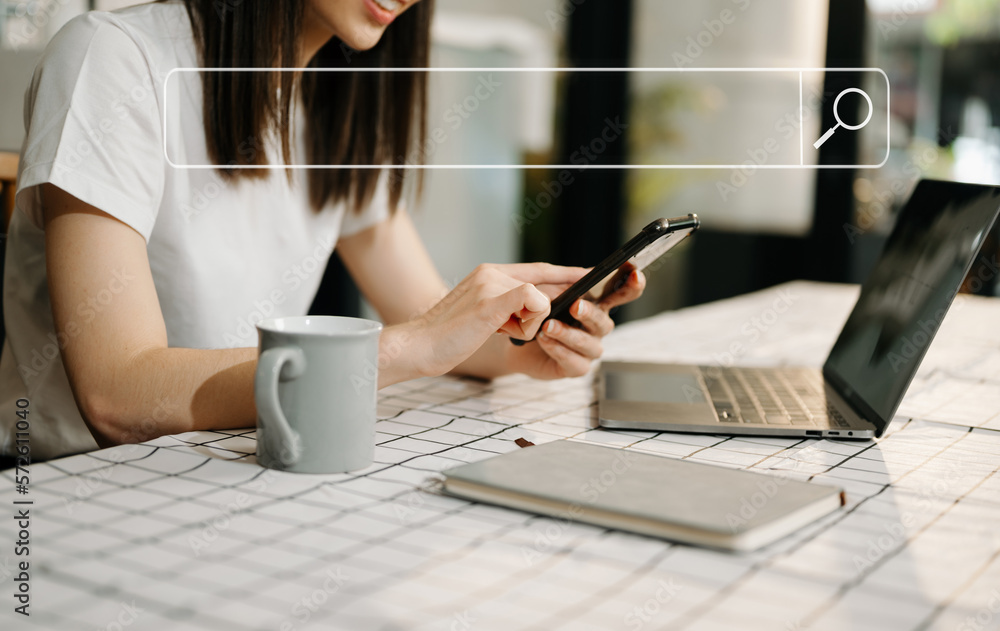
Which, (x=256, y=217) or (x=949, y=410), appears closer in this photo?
(x=949, y=410)

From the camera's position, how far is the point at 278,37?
0.98 meters

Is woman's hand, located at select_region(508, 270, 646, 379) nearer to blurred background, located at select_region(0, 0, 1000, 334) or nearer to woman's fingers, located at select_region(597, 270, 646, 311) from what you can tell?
woman's fingers, located at select_region(597, 270, 646, 311)

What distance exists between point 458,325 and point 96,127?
1.36 feet

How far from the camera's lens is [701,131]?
3424mm

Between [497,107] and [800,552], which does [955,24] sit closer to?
[497,107]

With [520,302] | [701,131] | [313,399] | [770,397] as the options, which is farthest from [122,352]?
[701,131]

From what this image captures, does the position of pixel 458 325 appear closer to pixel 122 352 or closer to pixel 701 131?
pixel 122 352

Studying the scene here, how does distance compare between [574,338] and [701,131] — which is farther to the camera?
[701,131]

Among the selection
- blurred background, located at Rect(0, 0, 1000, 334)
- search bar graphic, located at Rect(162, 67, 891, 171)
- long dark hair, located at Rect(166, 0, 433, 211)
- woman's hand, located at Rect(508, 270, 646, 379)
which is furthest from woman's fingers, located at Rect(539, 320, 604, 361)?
search bar graphic, located at Rect(162, 67, 891, 171)

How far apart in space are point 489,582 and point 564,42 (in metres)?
3.42

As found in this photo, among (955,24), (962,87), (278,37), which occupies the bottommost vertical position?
(278,37)

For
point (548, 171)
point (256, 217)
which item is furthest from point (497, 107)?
point (256, 217)

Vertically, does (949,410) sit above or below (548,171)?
below

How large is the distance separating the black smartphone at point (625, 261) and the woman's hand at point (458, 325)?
0.05m
